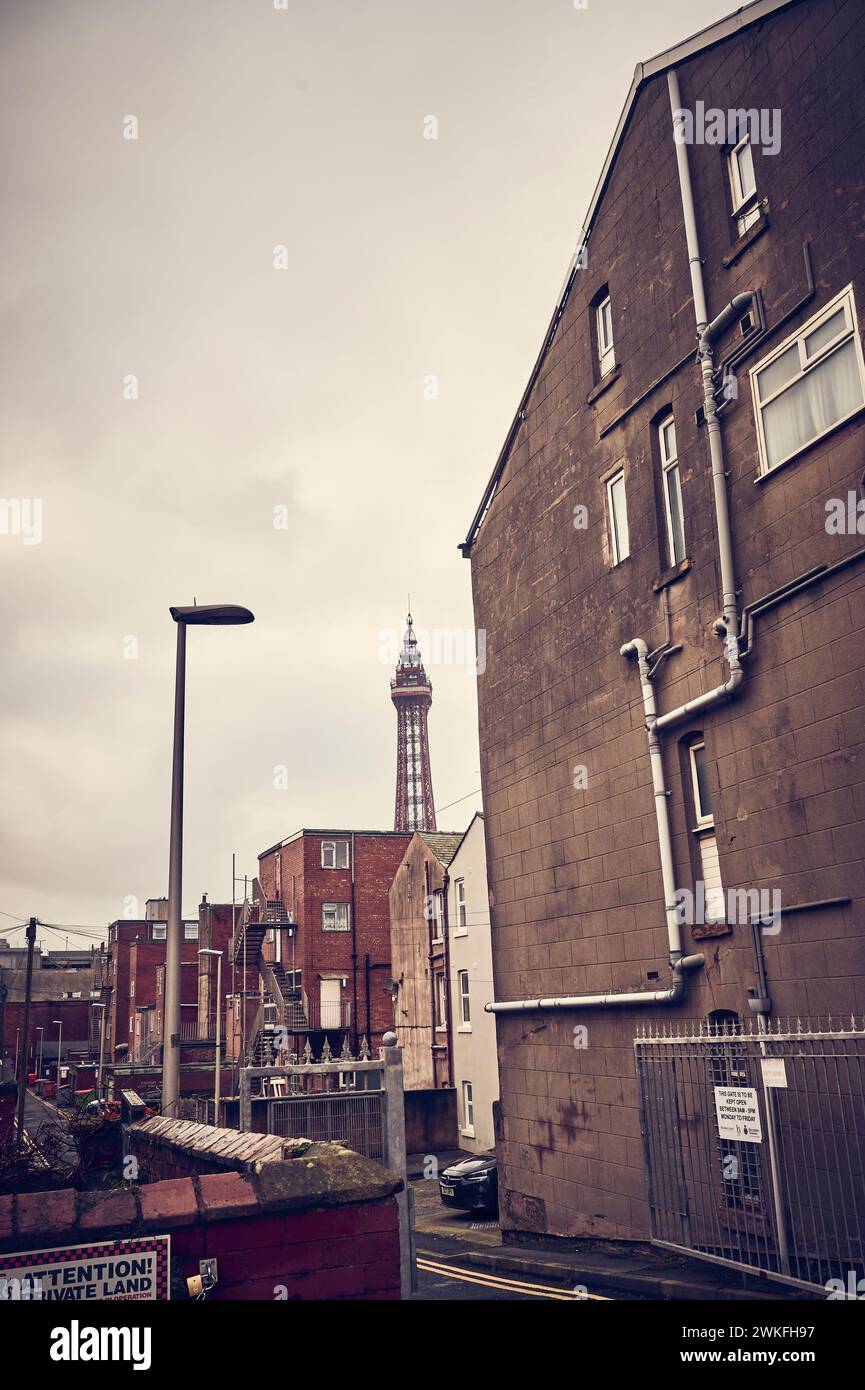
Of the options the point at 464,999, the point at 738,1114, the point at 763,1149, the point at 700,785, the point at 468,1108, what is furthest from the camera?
the point at 464,999

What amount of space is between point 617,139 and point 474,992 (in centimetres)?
2659

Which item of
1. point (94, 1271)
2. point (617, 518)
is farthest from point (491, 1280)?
point (617, 518)

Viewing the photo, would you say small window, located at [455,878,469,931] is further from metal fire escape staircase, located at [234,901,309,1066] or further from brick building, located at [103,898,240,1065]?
brick building, located at [103,898,240,1065]

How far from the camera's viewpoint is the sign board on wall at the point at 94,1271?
16.8 ft

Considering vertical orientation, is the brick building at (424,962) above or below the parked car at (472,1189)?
above

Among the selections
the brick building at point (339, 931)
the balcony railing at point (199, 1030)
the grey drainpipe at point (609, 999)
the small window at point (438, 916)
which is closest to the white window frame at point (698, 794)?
the grey drainpipe at point (609, 999)

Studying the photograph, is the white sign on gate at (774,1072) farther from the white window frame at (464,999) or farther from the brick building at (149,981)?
the brick building at (149,981)

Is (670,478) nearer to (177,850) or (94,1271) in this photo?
(177,850)

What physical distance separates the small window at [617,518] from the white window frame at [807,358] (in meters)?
3.47

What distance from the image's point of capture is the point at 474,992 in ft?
117

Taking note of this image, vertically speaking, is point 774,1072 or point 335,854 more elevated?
point 335,854
